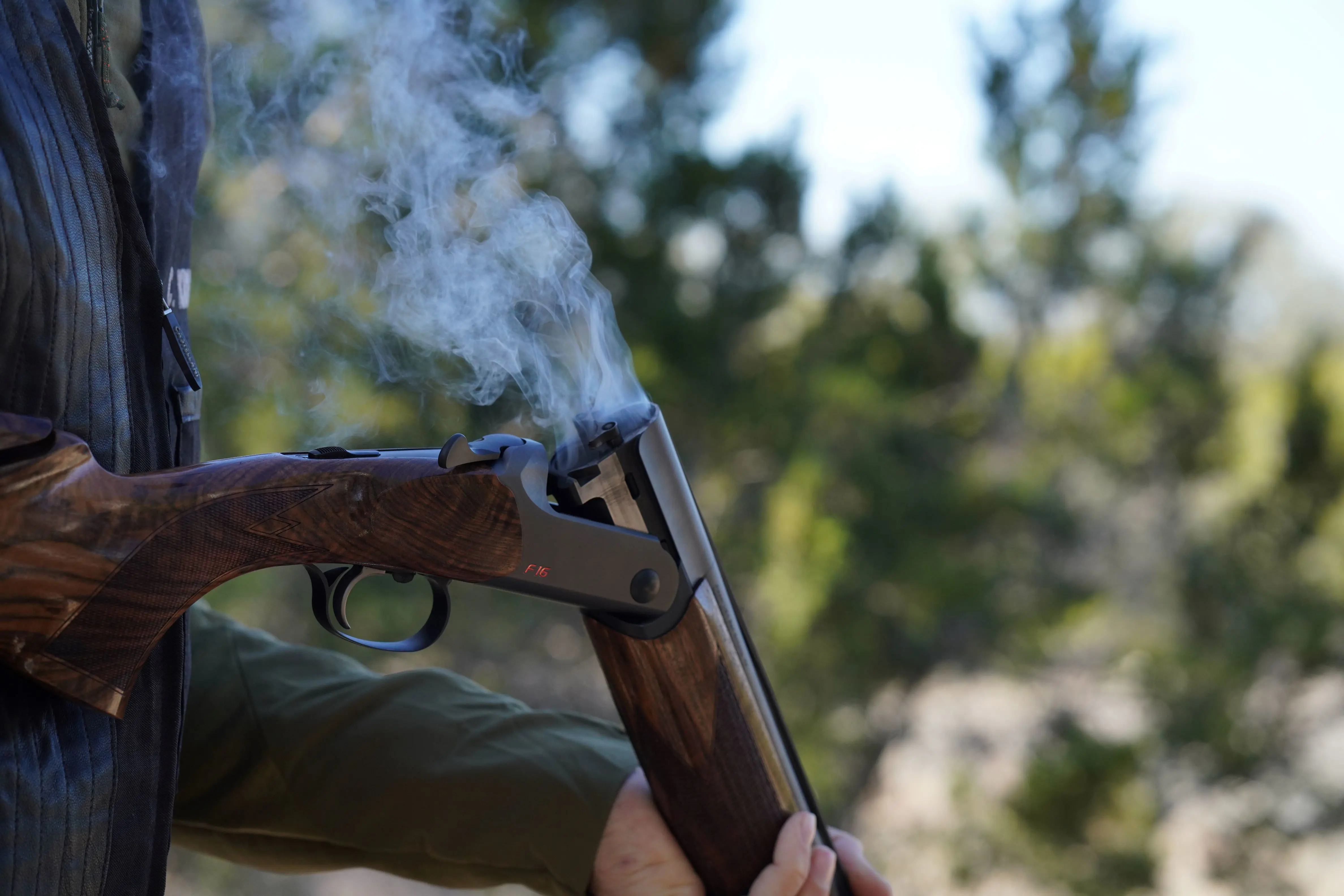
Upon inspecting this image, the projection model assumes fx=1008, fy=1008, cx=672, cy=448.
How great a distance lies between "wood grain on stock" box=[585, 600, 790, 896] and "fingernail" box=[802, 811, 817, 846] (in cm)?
2

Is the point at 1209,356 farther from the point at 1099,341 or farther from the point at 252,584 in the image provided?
the point at 252,584

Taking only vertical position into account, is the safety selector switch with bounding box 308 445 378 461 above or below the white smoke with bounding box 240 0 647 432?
below

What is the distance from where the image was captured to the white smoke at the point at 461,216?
46.5 inches

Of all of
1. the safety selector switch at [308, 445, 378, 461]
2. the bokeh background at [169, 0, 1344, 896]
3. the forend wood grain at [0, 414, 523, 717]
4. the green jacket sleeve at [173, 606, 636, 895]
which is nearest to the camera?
the forend wood grain at [0, 414, 523, 717]

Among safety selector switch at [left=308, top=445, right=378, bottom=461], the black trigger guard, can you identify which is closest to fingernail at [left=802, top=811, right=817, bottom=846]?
the black trigger guard

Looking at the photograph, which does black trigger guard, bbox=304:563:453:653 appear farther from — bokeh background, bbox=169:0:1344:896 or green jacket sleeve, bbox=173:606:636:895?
bokeh background, bbox=169:0:1344:896

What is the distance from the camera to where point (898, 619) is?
18.4 feet

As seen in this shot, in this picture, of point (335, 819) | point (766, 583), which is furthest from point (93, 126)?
point (766, 583)

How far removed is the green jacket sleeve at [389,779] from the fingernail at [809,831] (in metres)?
0.20

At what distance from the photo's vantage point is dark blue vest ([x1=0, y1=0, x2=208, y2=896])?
2.31 ft

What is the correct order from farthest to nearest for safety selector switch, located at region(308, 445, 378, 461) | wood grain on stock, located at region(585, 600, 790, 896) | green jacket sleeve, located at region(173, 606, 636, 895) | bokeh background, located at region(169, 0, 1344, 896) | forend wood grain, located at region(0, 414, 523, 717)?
bokeh background, located at region(169, 0, 1344, 896) < green jacket sleeve, located at region(173, 606, 636, 895) < wood grain on stock, located at region(585, 600, 790, 896) < safety selector switch, located at region(308, 445, 378, 461) < forend wood grain, located at region(0, 414, 523, 717)

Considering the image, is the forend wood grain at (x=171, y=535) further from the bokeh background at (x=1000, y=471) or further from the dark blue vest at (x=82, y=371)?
the bokeh background at (x=1000, y=471)

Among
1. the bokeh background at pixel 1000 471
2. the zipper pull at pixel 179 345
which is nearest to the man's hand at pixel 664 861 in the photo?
the zipper pull at pixel 179 345

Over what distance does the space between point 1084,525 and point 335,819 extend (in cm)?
559
